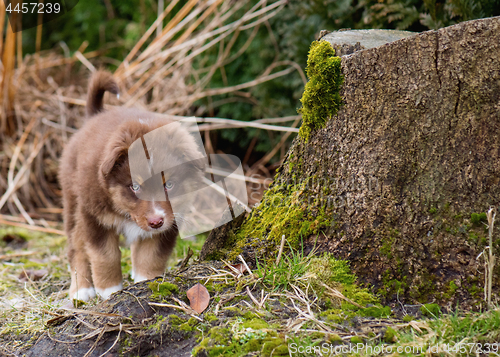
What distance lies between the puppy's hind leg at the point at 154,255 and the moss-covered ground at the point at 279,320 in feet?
2.19

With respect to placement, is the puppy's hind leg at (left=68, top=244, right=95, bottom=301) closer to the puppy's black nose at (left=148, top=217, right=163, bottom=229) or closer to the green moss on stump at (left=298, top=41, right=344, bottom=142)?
the puppy's black nose at (left=148, top=217, right=163, bottom=229)

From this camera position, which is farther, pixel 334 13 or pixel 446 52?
pixel 334 13

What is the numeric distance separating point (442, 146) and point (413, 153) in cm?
12

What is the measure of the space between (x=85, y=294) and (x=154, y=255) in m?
0.62

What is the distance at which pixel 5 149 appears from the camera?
5.95 metres

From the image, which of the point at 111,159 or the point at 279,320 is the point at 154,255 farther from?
the point at 279,320

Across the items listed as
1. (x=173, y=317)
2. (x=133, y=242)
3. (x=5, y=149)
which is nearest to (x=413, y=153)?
(x=173, y=317)

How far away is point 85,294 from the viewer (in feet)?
10.3

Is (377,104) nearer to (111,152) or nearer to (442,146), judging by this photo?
(442,146)

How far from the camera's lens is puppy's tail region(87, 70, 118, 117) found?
11.0 feet

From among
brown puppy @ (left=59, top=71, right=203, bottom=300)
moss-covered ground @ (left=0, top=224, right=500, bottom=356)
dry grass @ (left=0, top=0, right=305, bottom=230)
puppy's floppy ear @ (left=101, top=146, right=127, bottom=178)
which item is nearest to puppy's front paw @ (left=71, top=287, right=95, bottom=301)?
brown puppy @ (left=59, top=71, right=203, bottom=300)

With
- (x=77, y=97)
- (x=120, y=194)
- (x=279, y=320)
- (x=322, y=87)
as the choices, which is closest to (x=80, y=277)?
(x=120, y=194)

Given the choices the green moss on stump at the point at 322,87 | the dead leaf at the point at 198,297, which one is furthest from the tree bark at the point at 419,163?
the dead leaf at the point at 198,297

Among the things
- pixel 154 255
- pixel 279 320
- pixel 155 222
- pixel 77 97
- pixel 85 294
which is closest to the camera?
pixel 279 320
